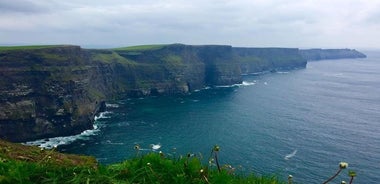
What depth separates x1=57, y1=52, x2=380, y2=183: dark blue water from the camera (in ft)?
246

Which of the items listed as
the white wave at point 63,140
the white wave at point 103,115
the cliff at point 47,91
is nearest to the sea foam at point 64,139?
the white wave at point 63,140

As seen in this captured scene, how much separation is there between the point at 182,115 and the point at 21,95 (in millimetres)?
48792

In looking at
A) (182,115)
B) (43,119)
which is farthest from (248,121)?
(43,119)

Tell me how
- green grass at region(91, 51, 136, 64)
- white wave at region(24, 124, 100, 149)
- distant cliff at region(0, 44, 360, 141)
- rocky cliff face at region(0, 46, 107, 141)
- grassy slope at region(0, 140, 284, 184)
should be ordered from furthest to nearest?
green grass at region(91, 51, 136, 64) < distant cliff at region(0, 44, 360, 141) < rocky cliff face at region(0, 46, 107, 141) < white wave at region(24, 124, 100, 149) < grassy slope at region(0, 140, 284, 184)

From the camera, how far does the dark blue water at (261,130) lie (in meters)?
75.0

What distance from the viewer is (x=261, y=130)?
10100 cm

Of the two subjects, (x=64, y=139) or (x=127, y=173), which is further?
(x=64, y=139)

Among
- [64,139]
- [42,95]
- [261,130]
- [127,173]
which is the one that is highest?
[127,173]

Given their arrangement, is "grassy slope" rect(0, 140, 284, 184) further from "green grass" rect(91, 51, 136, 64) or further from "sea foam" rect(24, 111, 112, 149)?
"green grass" rect(91, 51, 136, 64)

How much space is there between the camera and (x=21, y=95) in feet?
331

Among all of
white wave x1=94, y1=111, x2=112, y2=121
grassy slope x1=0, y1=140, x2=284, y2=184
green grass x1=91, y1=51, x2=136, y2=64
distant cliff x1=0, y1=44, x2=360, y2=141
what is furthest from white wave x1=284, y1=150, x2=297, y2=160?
green grass x1=91, y1=51, x2=136, y2=64

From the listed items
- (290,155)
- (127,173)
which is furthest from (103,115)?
(127,173)

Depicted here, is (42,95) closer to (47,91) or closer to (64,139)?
(47,91)

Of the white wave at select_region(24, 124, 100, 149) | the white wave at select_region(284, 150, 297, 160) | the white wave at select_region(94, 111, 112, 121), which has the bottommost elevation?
the white wave at select_region(24, 124, 100, 149)
